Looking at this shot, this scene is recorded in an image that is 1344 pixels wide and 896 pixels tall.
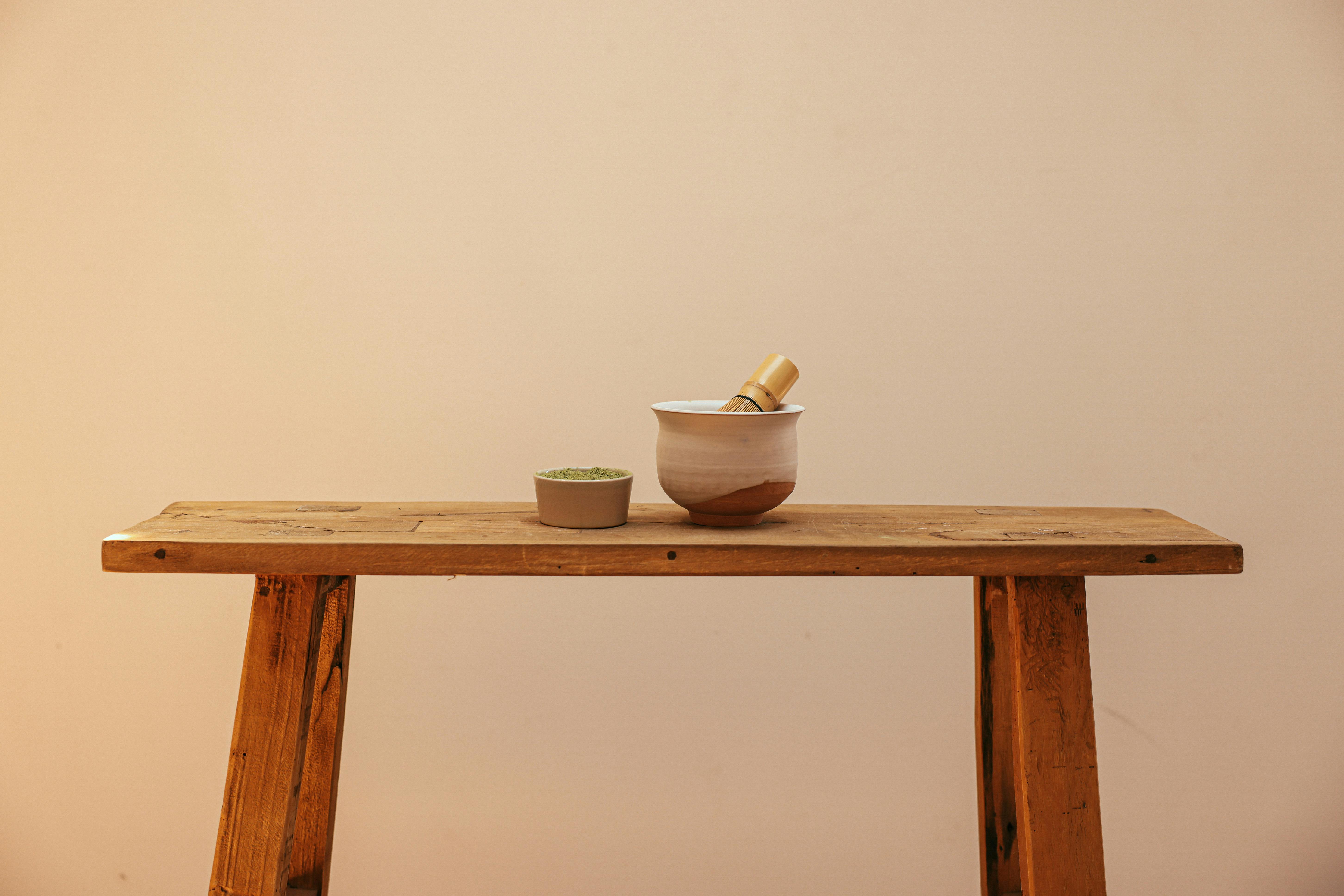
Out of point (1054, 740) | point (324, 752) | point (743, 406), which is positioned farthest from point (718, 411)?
point (324, 752)

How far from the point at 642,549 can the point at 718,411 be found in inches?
8.2

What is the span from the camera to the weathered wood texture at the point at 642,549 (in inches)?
35.0

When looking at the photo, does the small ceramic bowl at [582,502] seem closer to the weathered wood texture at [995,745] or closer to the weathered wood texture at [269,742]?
the weathered wood texture at [269,742]

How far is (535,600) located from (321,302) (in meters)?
0.58

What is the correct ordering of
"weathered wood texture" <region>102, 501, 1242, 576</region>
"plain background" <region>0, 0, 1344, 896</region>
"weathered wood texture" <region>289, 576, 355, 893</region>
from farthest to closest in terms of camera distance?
"plain background" <region>0, 0, 1344, 896</region>, "weathered wood texture" <region>289, 576, 355, 893</region>, "weathered wood texture" <region>102, 501, 1242, 576</region>

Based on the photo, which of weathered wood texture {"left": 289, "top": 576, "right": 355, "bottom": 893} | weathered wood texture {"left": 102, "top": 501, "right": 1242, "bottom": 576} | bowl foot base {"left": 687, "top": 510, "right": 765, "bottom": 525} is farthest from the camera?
weathered wood texture {"left": 289, "top": 576, "right": 355, "bottom": 893}

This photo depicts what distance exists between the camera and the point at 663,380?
1.52m

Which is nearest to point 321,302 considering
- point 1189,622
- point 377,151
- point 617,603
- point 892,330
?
point 377,151

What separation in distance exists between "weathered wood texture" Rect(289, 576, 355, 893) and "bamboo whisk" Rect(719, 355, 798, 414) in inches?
20.3

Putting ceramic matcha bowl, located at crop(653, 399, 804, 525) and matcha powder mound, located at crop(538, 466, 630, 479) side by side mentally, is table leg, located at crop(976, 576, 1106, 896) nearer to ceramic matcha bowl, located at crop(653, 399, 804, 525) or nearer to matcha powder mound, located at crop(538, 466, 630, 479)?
ceramic matcha bowl, located at crop(653, 399, 804, 525)

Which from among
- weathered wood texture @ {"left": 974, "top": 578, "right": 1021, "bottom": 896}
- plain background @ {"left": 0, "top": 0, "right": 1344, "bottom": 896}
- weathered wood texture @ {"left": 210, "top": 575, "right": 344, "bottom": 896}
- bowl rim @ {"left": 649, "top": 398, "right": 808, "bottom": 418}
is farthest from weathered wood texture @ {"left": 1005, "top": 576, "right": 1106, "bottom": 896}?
weathered wood texture @ {"left": 210, "top": 575, "right": 344, "bottom": 896}

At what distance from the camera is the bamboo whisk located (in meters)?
1.02

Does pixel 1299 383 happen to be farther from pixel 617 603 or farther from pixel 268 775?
pixel 268 775

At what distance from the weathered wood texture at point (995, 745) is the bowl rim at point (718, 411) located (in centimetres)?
37
